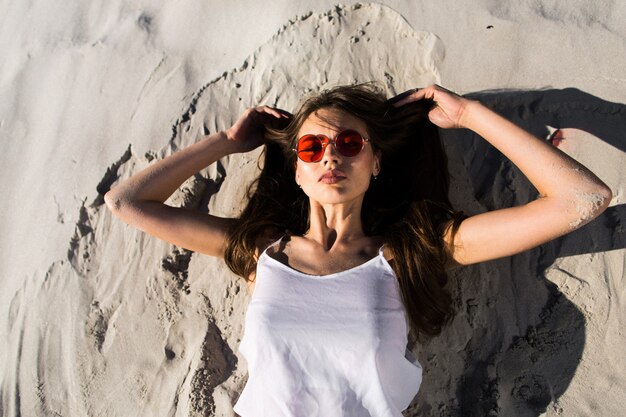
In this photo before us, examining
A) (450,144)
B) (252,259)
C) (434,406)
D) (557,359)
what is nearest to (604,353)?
(557,359)

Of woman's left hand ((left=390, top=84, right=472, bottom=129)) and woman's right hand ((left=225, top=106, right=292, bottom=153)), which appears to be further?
woman's right hand ((left=225, top=106, right=292, bottom=153))

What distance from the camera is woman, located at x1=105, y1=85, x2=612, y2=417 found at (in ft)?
8.77

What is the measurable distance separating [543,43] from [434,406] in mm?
2126

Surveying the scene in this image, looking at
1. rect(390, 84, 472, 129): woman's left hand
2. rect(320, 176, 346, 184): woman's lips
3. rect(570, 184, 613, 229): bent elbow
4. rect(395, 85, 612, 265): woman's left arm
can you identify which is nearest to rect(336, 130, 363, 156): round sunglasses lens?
rect(320, 176, 346, 184): woman's lips

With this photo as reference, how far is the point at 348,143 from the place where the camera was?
9.30 ft

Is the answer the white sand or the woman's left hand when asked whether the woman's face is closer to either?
the woman's left hand

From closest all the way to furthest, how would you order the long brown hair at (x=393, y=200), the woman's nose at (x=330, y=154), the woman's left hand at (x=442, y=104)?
the woman's nose at (x=330, y=154), the long brown hair at (x=393, y=200), the woman's left hand at (x=442, y=104)

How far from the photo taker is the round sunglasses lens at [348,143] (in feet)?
9.28

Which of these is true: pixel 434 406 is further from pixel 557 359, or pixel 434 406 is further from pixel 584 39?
pixel 584 39

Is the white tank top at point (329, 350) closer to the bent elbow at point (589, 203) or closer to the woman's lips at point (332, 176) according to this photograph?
the woman's lips at point (332, 176)

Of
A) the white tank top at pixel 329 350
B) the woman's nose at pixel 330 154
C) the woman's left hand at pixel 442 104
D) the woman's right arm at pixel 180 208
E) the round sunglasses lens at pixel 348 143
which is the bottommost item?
the white tank top at pixel 329 350

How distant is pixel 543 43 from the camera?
11.2ft

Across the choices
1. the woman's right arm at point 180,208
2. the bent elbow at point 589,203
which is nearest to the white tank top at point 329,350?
the woman's right arm at point 180,208

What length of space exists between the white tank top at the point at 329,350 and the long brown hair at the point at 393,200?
0.70ft
